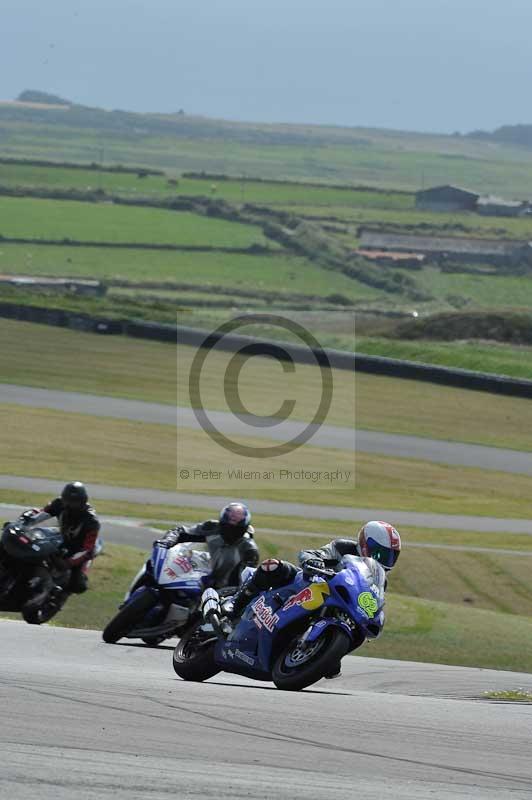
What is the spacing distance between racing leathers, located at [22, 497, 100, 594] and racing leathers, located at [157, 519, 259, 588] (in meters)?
2.44

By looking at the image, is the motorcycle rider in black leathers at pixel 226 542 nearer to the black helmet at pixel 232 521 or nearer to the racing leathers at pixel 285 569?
the black helmet at pixel 232 521

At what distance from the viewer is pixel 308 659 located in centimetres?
980

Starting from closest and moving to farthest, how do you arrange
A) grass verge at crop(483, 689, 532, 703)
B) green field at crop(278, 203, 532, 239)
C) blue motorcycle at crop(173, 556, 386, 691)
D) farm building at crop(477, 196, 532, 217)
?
blue motorcycle at crop(173, 556, 386, 691) → grass verge at crop(483, 689, 532, 703) → green field at crop(278, 203, 532, 239) → farm building at crop(477, 196, 532, 217)

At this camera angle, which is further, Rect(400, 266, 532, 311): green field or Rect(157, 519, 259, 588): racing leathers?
Rect(400, 266, 532, 311): green field

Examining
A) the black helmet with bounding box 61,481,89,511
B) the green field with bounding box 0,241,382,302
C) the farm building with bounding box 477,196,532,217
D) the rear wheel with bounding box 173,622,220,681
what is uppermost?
the black helmet with bounding box 61,481,89,511

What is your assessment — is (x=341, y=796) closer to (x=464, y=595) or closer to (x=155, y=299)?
(x=464, y=595)

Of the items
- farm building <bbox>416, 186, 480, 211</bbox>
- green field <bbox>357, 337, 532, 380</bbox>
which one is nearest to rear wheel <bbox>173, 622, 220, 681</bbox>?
green field <bbox>357, 337, 532, 380</bbox>

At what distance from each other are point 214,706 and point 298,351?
4053cm

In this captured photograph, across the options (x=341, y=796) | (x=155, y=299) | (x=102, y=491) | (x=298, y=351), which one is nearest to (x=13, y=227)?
(x=155, y=299)

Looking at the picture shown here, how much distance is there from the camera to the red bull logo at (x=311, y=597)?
32.5ft

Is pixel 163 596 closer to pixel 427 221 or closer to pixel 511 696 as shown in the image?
pixel 511 696

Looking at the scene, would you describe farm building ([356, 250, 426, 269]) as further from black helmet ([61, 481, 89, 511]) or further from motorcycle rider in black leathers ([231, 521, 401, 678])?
motorcycle rider in black leathers ([231, 521, 401, 678])

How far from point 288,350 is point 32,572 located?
113 ft

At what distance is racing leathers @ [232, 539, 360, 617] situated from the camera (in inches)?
401
